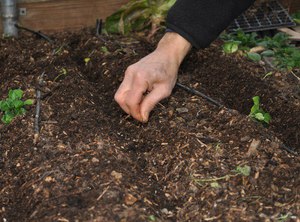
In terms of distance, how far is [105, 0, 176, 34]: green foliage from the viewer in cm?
439

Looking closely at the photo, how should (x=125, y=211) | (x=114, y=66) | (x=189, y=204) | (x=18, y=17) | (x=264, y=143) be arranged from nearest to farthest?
(x=125, y=211) → (x=189, y=204) → (x=264, y=143) → (x=114, y=66) → (x=18, y=17)

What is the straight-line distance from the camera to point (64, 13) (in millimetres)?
4469

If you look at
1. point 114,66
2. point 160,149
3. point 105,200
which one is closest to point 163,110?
point 160,149

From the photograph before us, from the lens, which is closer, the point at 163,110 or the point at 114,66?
the point at 163,110

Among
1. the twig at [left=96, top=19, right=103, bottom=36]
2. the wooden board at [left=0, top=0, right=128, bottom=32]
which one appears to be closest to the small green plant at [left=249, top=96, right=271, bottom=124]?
the twig at [left=96, top=19, right=103, bottom=36]

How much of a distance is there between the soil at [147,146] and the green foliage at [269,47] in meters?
0.10

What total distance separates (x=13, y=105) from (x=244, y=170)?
1.28m

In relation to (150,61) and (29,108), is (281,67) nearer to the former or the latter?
(150,61)

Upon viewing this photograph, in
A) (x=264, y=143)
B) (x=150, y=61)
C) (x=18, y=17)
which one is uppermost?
(x=150, y=61)

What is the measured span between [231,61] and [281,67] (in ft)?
1.08

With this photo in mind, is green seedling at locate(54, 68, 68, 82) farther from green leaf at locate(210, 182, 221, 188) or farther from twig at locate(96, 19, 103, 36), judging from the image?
green leaf at locate(210, 182, 221, 188)

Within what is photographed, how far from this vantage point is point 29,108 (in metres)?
3.44

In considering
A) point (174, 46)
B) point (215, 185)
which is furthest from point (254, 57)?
point (215, 185)

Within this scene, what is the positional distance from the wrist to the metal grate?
1313mm
